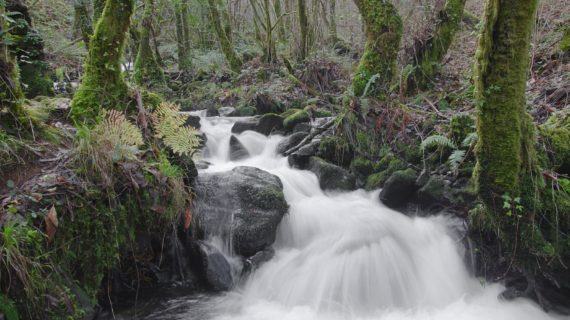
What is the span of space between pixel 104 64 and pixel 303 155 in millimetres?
3987

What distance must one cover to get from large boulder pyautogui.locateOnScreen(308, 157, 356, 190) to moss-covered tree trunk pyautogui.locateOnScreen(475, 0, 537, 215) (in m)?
2.91

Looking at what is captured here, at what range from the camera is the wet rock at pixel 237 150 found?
893 centimetres

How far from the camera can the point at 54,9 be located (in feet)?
44.3

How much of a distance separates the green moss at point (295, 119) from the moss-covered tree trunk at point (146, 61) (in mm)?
5901

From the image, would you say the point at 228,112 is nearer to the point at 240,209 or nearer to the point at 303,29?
Answer: the point at 303,29

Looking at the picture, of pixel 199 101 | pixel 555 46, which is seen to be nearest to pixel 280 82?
pixel 199 101

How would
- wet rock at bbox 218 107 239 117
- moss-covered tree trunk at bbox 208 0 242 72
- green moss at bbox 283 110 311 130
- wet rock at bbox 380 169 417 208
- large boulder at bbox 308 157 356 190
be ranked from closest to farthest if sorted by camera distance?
wet rock at bbox 380 169 417 208 → large boulder at bbox 308 157 356 190 → green moss at bbox 283 110 311 130 → wet rock at bbox 218 107 239 117 → moss-covered tree trunk at bbox 208 0 242 72

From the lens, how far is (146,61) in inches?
536

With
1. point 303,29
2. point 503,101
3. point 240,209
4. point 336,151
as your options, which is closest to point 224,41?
point 303,29

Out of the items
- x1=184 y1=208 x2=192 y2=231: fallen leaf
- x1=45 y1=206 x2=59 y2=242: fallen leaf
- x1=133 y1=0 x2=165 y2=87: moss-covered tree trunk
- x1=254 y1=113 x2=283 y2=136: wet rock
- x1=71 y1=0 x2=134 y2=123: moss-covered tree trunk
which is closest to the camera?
x1=45 y1=206 x2=59 y2=242: fallen leaf

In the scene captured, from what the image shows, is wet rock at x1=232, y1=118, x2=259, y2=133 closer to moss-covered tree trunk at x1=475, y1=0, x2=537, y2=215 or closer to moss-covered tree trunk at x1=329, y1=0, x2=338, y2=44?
moss-covered tree trunk at x1=475, y1=0, x2=537, y2=215

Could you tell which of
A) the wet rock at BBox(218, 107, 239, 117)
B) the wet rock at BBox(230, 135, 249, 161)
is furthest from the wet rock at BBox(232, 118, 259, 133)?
the wet rock at BBox(218, 107, 239, 117)

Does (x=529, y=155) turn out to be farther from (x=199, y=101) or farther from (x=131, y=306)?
(x=199, y=101)

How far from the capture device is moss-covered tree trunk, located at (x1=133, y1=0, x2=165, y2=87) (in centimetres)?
1287
